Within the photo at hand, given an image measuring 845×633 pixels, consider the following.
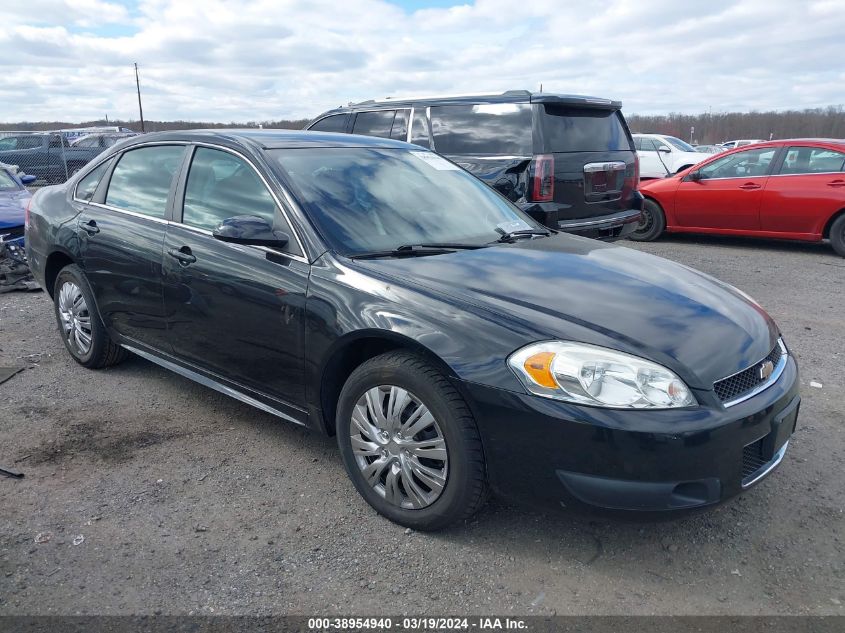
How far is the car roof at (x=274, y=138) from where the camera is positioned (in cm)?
382

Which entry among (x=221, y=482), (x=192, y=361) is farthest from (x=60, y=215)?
(x=221, y=482)

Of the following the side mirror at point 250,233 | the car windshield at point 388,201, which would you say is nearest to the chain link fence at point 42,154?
the car windshield at point 388,201

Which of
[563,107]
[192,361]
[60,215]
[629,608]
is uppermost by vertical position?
[563,107]

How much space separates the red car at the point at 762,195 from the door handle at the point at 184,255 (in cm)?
826

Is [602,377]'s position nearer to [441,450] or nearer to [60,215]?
[441,450]

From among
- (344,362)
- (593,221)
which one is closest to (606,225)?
(593,221)

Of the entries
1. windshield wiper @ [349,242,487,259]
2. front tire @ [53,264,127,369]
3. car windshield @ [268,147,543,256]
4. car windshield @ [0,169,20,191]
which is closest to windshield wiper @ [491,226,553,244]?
car windshield @ [268,147,543,256]

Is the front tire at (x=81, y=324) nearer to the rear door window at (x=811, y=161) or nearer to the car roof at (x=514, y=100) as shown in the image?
the car roof at (x=514, y=100)

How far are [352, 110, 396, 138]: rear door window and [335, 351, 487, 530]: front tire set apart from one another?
5.65 metres

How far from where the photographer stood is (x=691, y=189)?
10273 mm

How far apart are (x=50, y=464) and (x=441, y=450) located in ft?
7.07

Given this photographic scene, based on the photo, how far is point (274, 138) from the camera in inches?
155

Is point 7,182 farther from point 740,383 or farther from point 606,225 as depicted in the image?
point 740,383

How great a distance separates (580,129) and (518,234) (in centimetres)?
367
